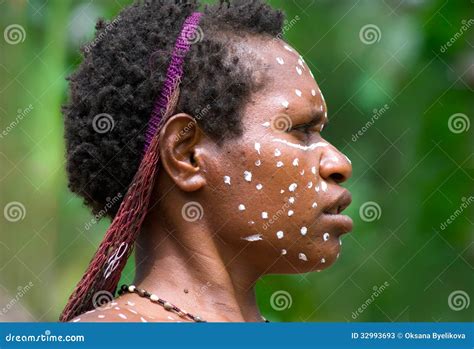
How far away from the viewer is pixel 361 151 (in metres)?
8.18

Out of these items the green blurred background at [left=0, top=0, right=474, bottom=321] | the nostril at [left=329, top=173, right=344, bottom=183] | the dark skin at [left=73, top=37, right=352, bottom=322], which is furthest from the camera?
the green blurred background at [left=0, top=0, right=474, bottom=321]

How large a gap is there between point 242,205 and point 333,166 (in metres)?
0.41

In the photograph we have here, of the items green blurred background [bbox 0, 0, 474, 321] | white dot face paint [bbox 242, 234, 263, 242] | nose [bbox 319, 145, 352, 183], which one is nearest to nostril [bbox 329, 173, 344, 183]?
nose [bbox 319, 145, 352, 183]

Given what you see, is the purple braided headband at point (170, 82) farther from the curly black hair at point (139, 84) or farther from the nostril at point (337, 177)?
the nostril at point (337, 177)

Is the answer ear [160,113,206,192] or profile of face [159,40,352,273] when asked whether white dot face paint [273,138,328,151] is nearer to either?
profile of face [159,40,352,273]

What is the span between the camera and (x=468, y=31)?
8227 mm

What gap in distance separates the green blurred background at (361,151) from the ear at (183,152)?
341 cm

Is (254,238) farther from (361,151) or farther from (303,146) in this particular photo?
(361,151)

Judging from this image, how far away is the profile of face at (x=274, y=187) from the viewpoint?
4.48 metres

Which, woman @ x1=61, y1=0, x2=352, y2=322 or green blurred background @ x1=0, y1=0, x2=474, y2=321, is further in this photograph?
green blurred background @ x1=0, y1=0, x2=474, y2=321

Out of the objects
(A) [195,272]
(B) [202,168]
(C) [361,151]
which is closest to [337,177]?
(B) [202,168]

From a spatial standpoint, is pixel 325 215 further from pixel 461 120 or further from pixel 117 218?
pixel 461 120

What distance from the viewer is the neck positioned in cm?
448

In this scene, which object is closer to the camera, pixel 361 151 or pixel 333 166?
pixel 333 166
